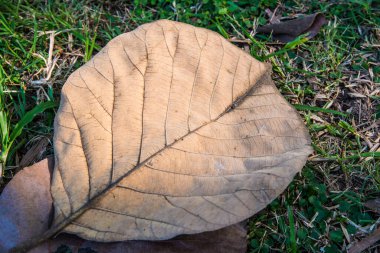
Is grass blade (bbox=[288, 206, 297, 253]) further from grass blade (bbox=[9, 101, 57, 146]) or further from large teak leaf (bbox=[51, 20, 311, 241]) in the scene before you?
grass blade (bbox=[9, 101, 57, 146])

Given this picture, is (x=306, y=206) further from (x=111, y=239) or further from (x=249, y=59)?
(x=111, y=239)

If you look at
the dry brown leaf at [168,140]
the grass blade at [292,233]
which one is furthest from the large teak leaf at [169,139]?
the grass blade at [292,233]

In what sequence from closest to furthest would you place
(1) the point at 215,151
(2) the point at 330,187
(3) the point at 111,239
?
1. (3) the point at 111,239
2. (1) the point at 215,151
3. (2) the point at 330,187

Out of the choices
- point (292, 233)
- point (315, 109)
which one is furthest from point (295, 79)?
point (292, 233)

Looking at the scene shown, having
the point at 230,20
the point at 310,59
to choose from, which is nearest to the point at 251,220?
the point at 310,59

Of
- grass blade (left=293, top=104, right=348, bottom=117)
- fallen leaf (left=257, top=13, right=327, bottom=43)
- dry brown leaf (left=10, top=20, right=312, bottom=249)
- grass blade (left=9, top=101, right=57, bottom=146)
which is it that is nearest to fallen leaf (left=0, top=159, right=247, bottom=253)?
dry brown leaf (left=10, top=20, right=312, bottom=249)

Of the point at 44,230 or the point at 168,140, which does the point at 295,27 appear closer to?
the point at 168,140

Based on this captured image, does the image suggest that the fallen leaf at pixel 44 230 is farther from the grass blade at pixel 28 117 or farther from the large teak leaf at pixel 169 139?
the grass blade at pixel 28 117
